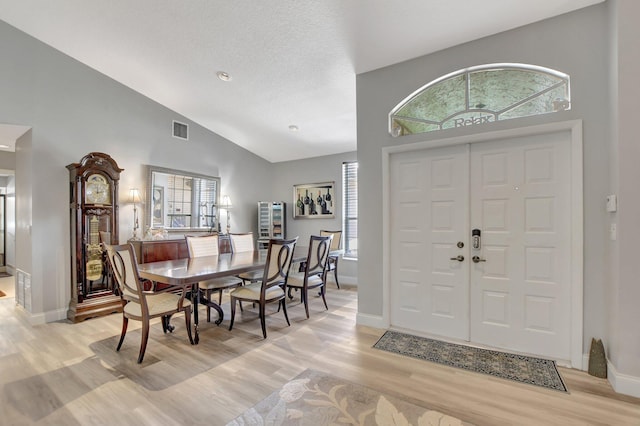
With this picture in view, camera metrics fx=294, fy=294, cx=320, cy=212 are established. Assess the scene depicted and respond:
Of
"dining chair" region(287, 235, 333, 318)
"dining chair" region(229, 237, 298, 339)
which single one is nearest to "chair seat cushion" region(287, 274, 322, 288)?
"dining chair" region(287, 235, 333, 318)

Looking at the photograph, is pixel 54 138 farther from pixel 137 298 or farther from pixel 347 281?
pixel 347 281

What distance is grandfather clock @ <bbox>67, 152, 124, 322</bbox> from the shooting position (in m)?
3.78

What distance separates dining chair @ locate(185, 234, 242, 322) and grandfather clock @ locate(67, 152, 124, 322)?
3.62ft

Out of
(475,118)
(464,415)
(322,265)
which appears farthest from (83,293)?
→ (475,118)

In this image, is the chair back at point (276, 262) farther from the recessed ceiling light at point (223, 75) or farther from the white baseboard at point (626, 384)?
the white baseboard at point (626, 384)

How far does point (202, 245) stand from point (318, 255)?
Result: 5.41 feet

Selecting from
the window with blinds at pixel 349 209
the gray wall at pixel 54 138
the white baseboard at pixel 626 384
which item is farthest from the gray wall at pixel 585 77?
the gray wall at pixel 54 138

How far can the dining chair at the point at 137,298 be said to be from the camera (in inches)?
105

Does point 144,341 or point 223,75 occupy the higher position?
point 223,75

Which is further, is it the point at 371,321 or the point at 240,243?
the point at 240,243

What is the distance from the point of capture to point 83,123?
159 inches

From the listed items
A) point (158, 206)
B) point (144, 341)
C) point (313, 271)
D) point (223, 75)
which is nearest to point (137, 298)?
point (144, 341)

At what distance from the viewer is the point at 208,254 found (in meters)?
4.20

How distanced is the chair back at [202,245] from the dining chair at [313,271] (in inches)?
47.9
